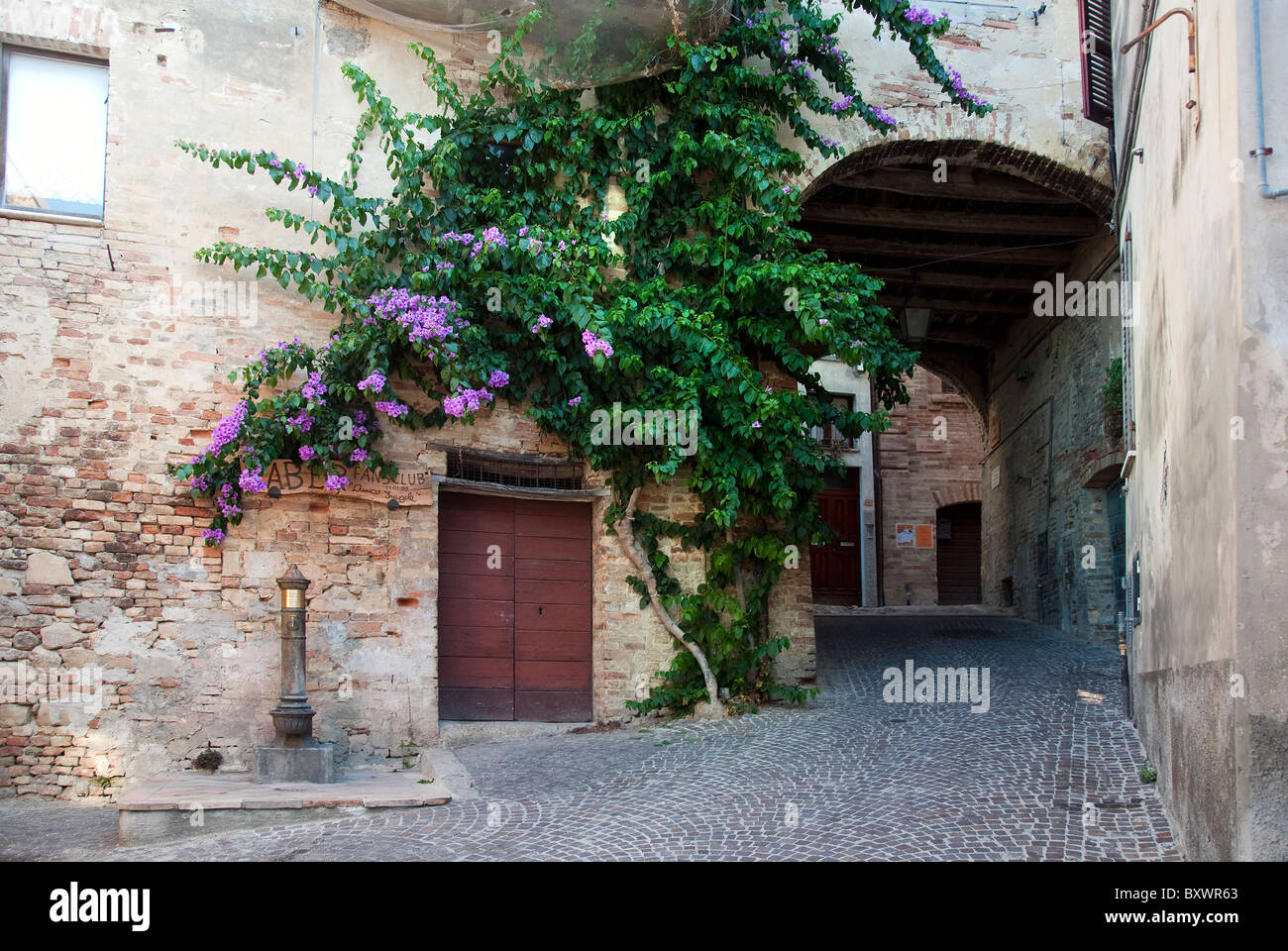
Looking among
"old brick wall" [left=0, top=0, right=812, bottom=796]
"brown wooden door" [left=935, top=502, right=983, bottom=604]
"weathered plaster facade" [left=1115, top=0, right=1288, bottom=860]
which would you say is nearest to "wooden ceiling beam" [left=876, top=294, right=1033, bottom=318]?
"brown wooden door" [left=935, top=502, right=983, bottom=604]

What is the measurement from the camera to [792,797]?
702 cm

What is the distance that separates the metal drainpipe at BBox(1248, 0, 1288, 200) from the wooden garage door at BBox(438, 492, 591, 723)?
6.61 m

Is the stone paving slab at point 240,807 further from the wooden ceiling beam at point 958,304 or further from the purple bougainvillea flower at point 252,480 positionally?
the wooden ceiling beam at point 958,304

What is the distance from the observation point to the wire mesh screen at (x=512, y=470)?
9.77 metres

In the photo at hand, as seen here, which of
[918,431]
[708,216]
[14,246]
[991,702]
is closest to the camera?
[14,246]

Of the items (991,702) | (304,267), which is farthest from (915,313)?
(304,267)

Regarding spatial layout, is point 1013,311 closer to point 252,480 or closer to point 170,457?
point 252,480

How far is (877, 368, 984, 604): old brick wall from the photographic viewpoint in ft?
74.4

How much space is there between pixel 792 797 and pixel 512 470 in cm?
406

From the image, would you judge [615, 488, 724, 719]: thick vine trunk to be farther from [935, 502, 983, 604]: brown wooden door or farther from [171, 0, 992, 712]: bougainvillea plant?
[935, 502, 983, 604]: brown wooden door

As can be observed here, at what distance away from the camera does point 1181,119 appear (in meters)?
5.98

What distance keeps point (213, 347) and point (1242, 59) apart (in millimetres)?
7152

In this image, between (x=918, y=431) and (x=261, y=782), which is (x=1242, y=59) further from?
(x=918, y=431)

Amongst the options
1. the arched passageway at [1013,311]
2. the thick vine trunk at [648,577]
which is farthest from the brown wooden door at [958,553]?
the thick vine trunk at [648,577]
